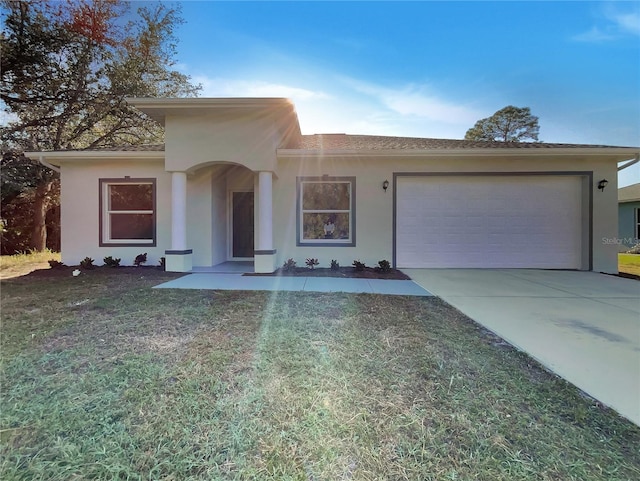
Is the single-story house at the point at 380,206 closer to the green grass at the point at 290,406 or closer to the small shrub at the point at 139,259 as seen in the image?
the small shrub at the point at 139,259

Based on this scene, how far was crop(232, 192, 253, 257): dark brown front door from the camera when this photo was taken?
10211mm

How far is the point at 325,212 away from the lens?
9266mm

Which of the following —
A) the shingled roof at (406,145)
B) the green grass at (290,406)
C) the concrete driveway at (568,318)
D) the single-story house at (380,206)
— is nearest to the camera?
the green grass at (290,406)

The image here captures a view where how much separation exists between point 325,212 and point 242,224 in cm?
299

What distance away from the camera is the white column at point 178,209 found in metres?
8.12

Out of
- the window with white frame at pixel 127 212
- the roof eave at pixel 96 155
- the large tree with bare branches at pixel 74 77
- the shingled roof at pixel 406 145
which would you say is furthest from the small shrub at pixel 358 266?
the large tree with bare branches at pixel 74 77

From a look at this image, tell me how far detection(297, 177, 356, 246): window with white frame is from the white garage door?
5.21 feet

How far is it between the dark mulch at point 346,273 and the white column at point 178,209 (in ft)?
6.96

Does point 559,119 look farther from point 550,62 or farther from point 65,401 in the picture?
point 65,401

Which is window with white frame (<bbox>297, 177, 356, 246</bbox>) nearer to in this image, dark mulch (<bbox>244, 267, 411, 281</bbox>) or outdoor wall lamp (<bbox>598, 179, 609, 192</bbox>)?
dark mulch (<bbox>244, 267, 411, 281</bbox>)

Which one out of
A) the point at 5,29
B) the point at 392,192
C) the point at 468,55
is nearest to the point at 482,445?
the point at 392,192

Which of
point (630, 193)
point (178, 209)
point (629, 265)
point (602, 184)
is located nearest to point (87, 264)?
point (178, 209)

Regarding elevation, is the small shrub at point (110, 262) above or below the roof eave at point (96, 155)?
below

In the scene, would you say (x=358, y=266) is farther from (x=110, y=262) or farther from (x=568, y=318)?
(x=110, y=262)
